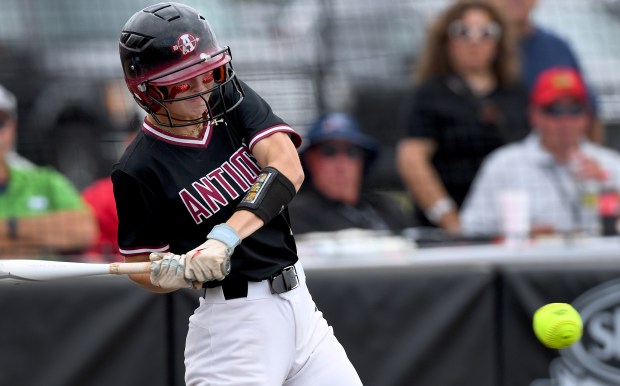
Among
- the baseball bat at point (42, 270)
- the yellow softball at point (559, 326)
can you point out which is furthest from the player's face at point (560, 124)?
the baseball bat at point (42, 270)

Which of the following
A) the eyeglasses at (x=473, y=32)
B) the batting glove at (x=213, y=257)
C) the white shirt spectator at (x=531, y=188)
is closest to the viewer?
the batting glove at (x=213, y=257)

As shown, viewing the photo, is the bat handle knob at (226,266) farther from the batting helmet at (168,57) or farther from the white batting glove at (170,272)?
the batting helmet at (168,57)

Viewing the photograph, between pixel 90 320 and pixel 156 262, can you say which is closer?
pixel 156 262

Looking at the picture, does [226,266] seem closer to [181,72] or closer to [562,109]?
[181,72]

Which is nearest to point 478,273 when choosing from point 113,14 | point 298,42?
point 298,42

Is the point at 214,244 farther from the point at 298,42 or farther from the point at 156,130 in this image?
the point at 298,42

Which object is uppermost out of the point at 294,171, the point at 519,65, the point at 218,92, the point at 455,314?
the point at 218,92

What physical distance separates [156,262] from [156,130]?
0.50 meters

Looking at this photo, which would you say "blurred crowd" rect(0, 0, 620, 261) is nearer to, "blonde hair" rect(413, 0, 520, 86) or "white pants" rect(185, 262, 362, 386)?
"blonde hair" rect(413, 0, 520, 86)

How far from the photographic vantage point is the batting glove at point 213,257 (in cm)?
322

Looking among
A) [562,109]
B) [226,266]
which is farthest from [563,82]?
[226,266]

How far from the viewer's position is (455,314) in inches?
201

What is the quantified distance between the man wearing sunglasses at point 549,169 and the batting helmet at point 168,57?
270 centimetres

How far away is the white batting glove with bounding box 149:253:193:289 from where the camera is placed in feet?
10.7
